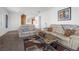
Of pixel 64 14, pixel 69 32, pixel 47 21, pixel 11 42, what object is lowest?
pixel 11 42

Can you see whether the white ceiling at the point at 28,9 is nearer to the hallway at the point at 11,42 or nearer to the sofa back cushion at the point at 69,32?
the hallway at the point at 11,42

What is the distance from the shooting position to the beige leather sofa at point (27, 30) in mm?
1943

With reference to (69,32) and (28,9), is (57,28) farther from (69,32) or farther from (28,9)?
(28,9)

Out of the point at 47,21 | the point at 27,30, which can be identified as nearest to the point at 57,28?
the point at 47,21

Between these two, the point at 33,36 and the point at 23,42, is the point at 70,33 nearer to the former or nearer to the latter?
the point at 33,36

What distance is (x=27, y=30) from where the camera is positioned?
195cm

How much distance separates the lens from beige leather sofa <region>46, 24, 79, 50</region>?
6.23 feet

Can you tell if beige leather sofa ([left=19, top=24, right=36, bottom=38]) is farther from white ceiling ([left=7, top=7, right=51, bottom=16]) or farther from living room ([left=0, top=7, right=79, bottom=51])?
white ceiling ([left=7, top=7, right=51, bottom=16])

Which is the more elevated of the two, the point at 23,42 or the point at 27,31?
the point at 27,31

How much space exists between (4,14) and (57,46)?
1.04 m

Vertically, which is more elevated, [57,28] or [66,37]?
[57,28]

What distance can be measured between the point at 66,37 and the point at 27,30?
0.67 m

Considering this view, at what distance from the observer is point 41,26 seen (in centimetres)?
197
